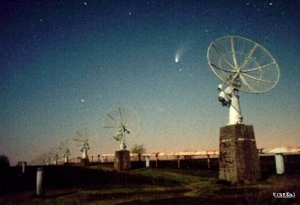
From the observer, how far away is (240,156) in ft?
45.4

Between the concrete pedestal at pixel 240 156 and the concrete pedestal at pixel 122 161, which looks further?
the concrete pedestal at pixel 122 161

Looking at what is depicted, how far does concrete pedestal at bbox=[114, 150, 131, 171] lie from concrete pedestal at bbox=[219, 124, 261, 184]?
13370 mm

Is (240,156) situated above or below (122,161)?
above

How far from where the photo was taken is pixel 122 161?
26.7 m

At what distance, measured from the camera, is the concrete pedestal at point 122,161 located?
2651 centimetres

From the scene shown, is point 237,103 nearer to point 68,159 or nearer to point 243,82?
point 243,82

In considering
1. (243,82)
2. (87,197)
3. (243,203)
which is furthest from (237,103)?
(87,197)

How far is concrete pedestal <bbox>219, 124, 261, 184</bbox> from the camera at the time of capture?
13727 millimetres

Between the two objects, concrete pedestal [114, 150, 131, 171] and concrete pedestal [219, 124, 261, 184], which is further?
concrete pedestal [114, 150, 131, 171]

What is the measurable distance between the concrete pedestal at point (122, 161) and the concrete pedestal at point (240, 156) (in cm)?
1337

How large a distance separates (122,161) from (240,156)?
1485cm

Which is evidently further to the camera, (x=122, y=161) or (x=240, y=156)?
(x=122, y=161)

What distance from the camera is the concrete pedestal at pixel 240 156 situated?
1373 centimetres

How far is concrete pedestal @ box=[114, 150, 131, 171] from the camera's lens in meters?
26.5
